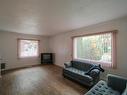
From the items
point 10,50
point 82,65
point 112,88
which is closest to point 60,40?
point 82,65

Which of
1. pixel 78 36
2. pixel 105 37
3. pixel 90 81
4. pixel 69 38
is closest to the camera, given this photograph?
pixel 90 81

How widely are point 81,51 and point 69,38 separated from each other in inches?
45.1

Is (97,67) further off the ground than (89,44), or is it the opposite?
(89,44)

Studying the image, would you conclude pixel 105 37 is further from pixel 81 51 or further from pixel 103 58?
pixel 81 51

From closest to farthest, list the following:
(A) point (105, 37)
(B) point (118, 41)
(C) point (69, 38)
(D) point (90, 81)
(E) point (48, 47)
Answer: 1. (D) point (90, 81)
2. (B) point (118, 41)
3. (A) point (105, 37)
4. (C) point (69, 38)
5. (E) point (48, 47)

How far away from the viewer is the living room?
7.14 feet

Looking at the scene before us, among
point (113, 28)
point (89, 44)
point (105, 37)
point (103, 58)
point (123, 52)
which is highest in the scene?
point (113, 28)

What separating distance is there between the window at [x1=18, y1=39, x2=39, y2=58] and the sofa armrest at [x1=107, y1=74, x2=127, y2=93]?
220 inches

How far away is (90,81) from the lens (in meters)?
2.87

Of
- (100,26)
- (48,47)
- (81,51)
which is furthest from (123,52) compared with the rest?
(48,47)

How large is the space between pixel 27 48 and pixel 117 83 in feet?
19.2

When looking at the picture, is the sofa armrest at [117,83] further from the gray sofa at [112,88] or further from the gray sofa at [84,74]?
the gray sofa at [84,74]

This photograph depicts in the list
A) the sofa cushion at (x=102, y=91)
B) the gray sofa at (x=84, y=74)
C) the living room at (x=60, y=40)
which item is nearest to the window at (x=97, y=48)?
the living room at (x=60, y=40)

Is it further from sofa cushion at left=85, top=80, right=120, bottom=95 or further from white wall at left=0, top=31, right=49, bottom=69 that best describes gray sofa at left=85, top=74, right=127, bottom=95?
white wall at left=0, top=31, right=49, bottom=69
